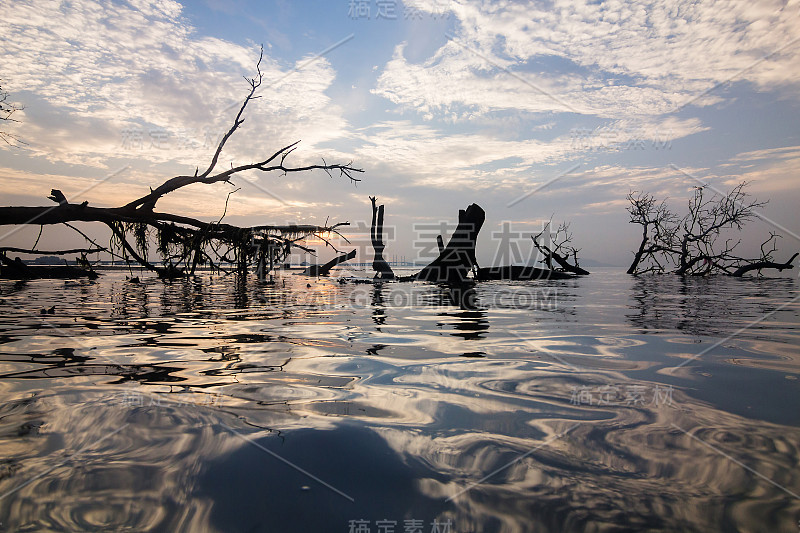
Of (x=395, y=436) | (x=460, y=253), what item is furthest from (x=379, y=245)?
(x=395, y=436)

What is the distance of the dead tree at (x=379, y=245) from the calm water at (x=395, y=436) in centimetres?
1451

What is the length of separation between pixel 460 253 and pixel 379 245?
15.4 feet

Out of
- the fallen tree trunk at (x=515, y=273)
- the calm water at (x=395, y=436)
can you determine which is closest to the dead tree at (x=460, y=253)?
the fallen tree trunk at (x=515, y=273)

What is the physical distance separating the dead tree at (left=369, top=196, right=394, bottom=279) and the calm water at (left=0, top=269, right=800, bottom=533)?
14511 millimetres

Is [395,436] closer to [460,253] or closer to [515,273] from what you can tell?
[460,253]

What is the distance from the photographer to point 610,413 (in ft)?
6.39

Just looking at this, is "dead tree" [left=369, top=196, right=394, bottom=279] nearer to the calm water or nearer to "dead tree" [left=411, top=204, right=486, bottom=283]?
"dead tree" [left=411, top=204, right=486, bottom=283]

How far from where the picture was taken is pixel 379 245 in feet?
61.9

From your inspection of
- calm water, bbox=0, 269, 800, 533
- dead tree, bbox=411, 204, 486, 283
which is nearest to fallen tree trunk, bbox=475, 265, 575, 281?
dead tree, bbox=411, 204, 486, 283

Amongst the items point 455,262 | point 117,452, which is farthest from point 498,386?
point 455,262

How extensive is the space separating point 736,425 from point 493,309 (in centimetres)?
489

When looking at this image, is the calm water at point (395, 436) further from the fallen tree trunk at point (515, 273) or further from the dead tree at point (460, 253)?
the fallen tree trunk at point (515, 273)

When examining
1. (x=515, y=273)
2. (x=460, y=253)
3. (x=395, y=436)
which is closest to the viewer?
(x=395, y=436)

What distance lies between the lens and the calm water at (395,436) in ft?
3.83
